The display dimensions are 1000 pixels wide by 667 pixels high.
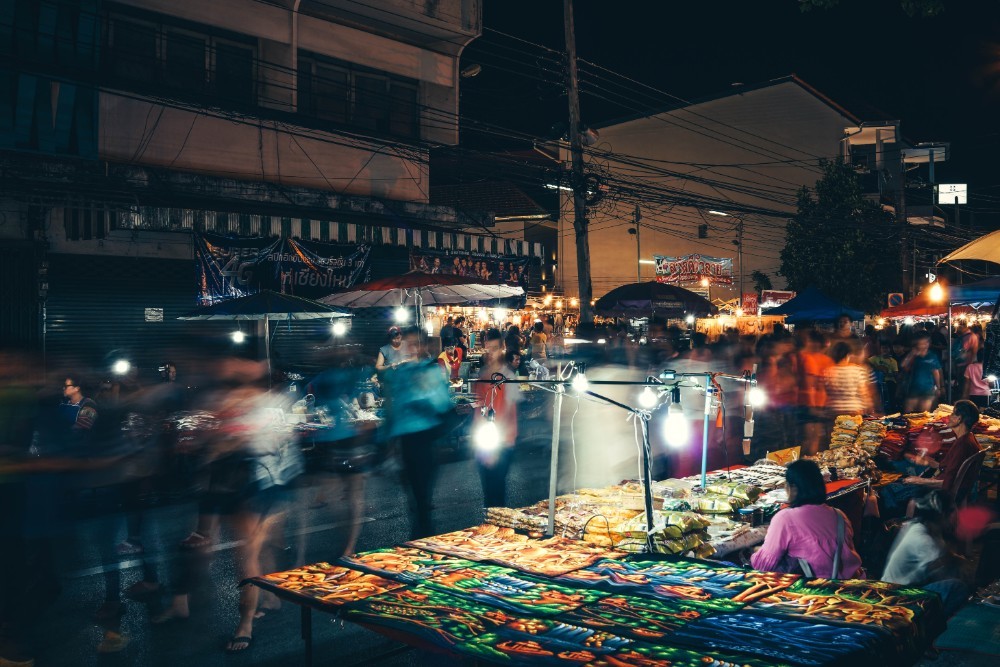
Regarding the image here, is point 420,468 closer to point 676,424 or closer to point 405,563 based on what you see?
point 405,563

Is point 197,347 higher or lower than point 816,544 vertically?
higher

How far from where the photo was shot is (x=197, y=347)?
15.3 m

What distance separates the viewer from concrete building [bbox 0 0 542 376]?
12320 mm

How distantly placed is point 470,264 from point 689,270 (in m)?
17.8

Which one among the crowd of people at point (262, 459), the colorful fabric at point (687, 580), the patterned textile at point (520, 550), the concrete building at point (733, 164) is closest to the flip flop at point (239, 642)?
the crowd of people at point (262, 459)

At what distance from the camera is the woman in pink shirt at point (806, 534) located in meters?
4.50

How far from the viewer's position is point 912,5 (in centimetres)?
722

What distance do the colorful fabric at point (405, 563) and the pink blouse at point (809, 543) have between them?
1.94 m

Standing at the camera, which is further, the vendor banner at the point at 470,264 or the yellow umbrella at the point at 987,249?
the vendor banner at the point at 470,264

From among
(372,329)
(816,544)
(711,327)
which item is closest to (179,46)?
(372,329)

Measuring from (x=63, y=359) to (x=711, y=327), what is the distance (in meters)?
30.2

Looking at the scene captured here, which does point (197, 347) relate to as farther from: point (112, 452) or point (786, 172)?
point (786, 172)

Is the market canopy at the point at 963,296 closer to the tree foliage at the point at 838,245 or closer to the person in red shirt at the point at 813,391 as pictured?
the person in red shirt at the point at 813,391

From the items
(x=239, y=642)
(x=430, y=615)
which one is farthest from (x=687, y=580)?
(x=239, y=642)
